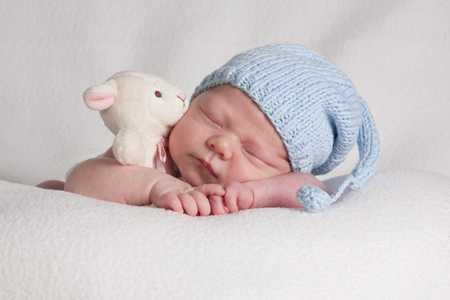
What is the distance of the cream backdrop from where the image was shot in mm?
2094

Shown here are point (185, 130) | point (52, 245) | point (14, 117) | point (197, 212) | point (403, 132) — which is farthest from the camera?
point (403, 132)

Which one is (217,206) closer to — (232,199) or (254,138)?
(232,199)

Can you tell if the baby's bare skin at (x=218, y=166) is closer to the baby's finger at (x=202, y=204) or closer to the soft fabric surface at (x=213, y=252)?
the baby's finger at (x=202, y=204)

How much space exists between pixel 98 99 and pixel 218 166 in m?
0.32

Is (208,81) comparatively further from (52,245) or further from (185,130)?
(52,245)

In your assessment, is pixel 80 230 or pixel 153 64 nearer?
pixel 80 230

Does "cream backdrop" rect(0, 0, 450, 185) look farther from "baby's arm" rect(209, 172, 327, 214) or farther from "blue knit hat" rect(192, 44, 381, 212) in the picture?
"baby's arm" rect(209, 172, 327, 214)

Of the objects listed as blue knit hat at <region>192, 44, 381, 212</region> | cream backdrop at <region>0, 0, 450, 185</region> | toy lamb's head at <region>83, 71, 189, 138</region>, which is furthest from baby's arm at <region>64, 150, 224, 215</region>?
cream backdrop at <region>0, 0, 450, 185</region>

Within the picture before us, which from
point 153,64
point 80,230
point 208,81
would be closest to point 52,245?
point 80,230

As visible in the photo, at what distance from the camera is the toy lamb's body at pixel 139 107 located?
114 centimetres

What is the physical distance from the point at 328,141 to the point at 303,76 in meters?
0.19

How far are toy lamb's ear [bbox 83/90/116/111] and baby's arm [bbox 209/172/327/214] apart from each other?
33 cm

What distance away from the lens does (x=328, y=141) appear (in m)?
1.31

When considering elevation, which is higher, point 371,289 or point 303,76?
point 303,76
